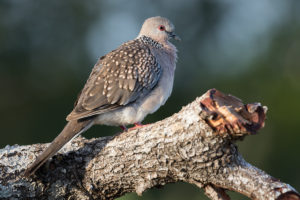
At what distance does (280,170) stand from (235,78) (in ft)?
8.54

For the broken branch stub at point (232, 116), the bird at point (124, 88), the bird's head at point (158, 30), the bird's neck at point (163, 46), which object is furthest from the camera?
the bird's head at point (158, 30)

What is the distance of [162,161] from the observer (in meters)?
3.81

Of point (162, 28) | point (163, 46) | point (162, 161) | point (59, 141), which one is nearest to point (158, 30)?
point (162, 28)

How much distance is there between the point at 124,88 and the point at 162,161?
3.88 feet

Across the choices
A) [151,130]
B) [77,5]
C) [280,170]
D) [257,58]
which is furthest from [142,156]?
[77,5]

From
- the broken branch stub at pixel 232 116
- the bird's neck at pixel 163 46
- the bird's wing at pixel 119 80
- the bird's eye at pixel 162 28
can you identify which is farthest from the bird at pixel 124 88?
the broken branch stub at pixel 232 116

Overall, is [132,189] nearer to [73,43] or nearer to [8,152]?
[8,152]

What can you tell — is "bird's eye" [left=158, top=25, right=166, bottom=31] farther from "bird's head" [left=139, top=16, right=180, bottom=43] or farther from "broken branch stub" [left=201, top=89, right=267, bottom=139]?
"broken branch stub" [left=201, top=89, right=267, bottom=139]

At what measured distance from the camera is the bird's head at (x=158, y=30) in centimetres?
582

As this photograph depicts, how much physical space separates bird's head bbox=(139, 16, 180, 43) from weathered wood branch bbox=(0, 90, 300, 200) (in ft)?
6.34

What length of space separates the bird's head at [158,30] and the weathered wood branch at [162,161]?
193cm

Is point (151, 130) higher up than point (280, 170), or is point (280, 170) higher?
point (151, 130)

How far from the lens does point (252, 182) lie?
143 inches

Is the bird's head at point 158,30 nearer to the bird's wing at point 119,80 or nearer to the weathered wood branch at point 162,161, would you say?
the bird's wing at point 119,80
